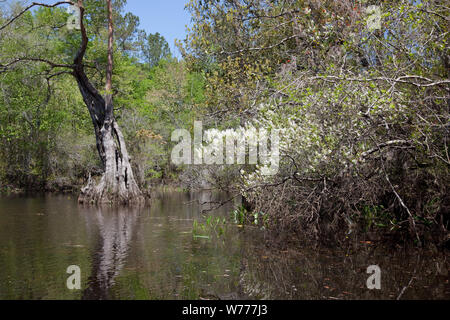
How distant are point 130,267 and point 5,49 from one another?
2019cm

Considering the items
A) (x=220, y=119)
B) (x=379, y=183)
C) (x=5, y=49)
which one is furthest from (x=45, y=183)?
(x=379, y=183)

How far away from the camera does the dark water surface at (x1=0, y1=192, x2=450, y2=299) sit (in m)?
5.34

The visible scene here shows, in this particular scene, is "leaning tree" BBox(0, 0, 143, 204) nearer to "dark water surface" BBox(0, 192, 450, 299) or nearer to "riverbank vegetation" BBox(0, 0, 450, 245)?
"riverbank vegetation" BBox(0, 0, 450, 245)

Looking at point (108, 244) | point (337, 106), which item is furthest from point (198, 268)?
point (337, 106)

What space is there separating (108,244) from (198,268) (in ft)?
9.06

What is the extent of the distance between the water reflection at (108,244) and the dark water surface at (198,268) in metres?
0.02

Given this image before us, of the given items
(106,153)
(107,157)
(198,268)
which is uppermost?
(106,153)

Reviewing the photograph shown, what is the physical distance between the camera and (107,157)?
17812 mm

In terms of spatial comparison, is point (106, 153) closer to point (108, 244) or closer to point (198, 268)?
point (108, 244)

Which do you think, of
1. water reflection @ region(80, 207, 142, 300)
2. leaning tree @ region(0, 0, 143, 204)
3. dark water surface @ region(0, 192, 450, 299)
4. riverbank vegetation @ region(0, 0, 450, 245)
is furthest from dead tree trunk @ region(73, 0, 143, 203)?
dark water surface @ region(0, 192, 450, 299)

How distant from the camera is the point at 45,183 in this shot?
28.0 m

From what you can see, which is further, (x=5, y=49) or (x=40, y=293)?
(x=5, y=49)

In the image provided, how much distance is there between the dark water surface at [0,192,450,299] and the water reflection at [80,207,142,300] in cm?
2
